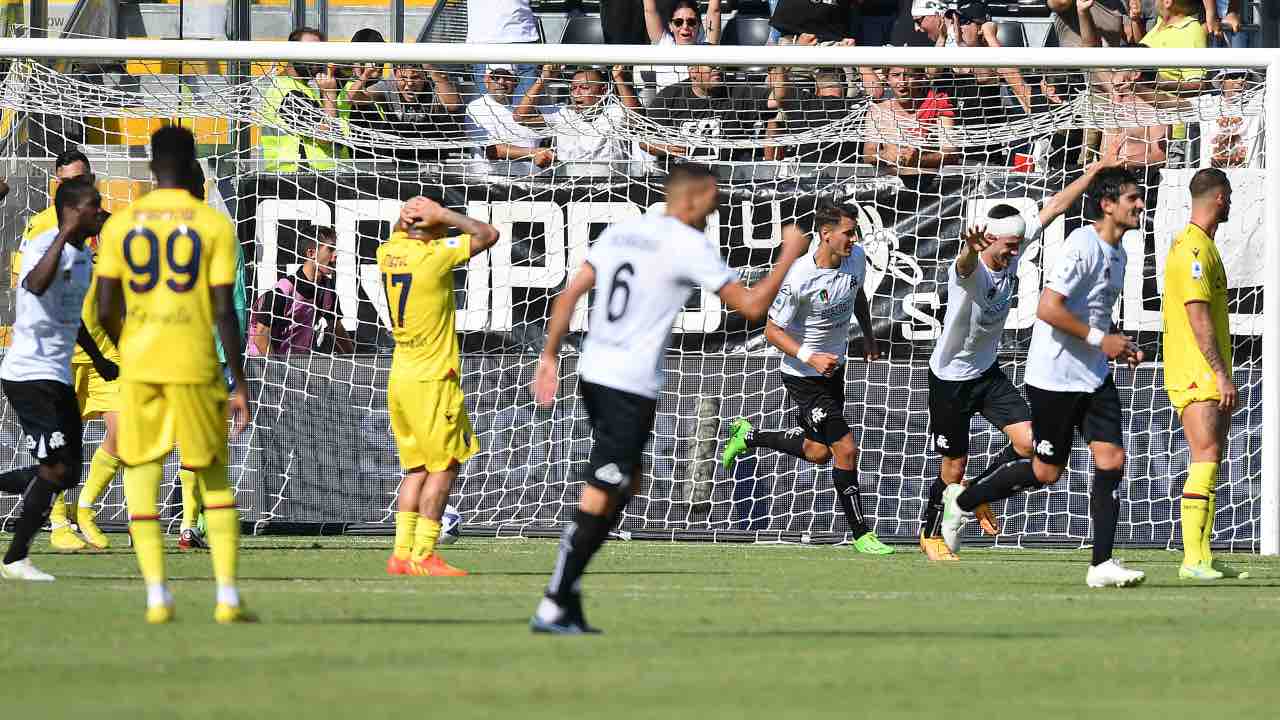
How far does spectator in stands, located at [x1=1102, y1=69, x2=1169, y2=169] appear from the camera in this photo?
13867 mm

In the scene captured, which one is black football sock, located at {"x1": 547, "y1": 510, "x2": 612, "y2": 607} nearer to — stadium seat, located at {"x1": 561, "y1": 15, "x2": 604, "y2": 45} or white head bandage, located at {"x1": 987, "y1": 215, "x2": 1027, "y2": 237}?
white head bandage, located at {"x1": 987, "y1": 215, "x2": 1027, "y2": 237}

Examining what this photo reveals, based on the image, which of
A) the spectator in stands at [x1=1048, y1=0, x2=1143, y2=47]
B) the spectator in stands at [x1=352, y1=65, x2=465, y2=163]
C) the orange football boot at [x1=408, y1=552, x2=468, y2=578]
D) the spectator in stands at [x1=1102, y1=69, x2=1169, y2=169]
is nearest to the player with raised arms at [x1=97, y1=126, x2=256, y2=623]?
the orange football boot at [x1=408, y1=552, x2=468, y2=578]

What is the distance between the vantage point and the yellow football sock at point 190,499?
39.2 ft

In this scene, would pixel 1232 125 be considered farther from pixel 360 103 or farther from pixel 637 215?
pixel 360 103

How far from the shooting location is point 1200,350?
32.9 feet

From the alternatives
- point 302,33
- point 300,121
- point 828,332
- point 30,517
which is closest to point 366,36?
point 302,33

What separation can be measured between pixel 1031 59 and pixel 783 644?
22.9 ft

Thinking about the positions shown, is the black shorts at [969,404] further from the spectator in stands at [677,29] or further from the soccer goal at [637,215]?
the spectator in stands at [677,29]

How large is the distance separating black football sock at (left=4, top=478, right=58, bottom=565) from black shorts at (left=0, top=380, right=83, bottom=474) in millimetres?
151

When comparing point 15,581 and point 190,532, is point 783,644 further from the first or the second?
point 190,532

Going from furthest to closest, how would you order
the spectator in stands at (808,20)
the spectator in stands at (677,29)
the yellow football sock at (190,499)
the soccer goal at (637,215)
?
the spectator in stands at (808,20)
the spectator in stands at (677,29)
the soccer goal at (637,215)
the yellow football sock at (190,499)

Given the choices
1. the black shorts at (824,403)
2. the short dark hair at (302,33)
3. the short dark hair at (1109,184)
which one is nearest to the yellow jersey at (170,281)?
the short dark hair at (1109,184)

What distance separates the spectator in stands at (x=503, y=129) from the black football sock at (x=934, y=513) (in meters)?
3.97

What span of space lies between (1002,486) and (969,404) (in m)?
1.32
